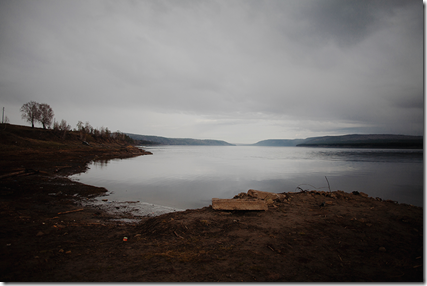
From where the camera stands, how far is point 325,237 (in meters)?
5.00

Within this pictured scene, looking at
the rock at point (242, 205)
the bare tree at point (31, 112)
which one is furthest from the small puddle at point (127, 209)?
the bare tree at point (31, 112)

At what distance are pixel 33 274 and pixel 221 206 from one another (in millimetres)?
5305

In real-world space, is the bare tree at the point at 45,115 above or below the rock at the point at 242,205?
above

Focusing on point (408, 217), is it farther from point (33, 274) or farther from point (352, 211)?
point (33, 274)

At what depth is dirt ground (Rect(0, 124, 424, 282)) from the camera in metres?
3.54

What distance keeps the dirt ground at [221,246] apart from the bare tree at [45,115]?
282 feet

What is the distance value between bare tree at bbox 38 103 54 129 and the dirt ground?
282 ft

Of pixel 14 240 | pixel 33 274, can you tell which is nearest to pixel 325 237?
pixel 33 274

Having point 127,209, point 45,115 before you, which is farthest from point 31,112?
point 127,209

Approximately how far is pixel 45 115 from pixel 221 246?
3704 inches

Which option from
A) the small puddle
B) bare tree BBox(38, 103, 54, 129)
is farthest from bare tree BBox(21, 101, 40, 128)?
the small puddle

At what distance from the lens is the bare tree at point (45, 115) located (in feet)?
231

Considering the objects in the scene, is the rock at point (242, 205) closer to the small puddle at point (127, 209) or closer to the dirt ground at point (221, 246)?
the dirt ground at point (221, 246)

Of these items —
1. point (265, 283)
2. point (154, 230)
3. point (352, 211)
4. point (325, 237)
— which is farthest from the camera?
point (352, 211)
